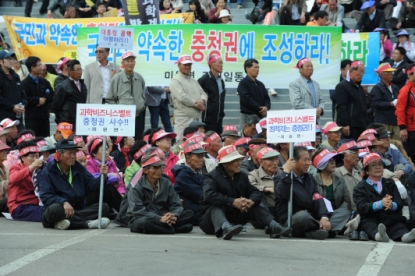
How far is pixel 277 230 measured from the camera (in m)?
12.2

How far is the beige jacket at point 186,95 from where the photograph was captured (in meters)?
17.0

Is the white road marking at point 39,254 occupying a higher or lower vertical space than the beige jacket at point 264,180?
lower

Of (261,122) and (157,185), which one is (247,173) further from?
(261,122)

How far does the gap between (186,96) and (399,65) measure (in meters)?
5.23

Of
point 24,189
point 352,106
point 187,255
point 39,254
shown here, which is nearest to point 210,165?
point 24,189

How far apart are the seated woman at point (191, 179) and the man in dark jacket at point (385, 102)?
5763mm

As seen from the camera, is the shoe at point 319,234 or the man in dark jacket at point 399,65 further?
the man in dark jacket at point 399,65

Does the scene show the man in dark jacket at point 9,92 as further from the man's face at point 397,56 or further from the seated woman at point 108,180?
the man's face at point 397,56

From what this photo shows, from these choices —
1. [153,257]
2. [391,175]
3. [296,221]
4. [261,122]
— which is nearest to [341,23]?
[261,122]

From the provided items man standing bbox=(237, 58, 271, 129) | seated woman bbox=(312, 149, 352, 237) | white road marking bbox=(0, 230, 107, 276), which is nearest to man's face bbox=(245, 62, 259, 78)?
man standing bbox=(237, 58, 271, 129)

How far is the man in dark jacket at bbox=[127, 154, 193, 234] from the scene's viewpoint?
1247cm

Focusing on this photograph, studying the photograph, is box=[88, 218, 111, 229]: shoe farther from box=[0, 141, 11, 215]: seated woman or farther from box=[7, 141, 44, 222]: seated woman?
box=[0, 141, 11, 215]: seated woman

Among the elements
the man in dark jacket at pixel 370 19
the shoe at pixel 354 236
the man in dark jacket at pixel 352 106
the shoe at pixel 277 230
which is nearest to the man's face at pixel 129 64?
the man in dark jacket at pixel 352 106

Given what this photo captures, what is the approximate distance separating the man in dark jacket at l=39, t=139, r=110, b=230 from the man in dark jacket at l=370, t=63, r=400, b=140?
272 inches
